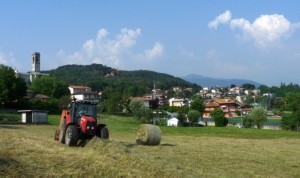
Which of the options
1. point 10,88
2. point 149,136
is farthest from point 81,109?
point 10,88

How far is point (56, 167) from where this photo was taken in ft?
37.1

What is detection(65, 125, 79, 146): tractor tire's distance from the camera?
65.1ft

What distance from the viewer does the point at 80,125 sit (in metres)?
20.7

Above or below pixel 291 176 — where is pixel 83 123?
above

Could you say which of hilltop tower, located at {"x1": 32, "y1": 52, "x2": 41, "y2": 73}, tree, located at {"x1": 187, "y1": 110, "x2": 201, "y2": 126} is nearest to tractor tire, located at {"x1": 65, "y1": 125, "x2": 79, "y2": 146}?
tree, located at {"x1": 187, "y1": 110, "x2": 201, "y2": 126}

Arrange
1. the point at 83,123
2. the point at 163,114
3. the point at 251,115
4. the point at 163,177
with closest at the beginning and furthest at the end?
the point at 163,177 < the point at 83,123 < the point at 251,115 < the point at 163,114

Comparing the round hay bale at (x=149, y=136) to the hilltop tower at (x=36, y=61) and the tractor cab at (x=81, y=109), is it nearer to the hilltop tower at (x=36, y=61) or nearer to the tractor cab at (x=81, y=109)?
the tractor cab at (x=81, y=109)

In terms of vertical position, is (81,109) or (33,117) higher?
(81,109)

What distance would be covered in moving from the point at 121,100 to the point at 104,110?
19.8ft

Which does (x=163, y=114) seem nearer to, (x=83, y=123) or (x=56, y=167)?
(x=83, y=123)

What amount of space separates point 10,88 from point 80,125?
7039 centimetres

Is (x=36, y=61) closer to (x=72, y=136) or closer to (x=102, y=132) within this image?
(x=102, y=132)

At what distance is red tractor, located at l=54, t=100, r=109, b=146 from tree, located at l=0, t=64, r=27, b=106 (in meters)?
66.1

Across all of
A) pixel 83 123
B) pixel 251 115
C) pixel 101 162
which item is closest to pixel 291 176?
pixel 101 162
